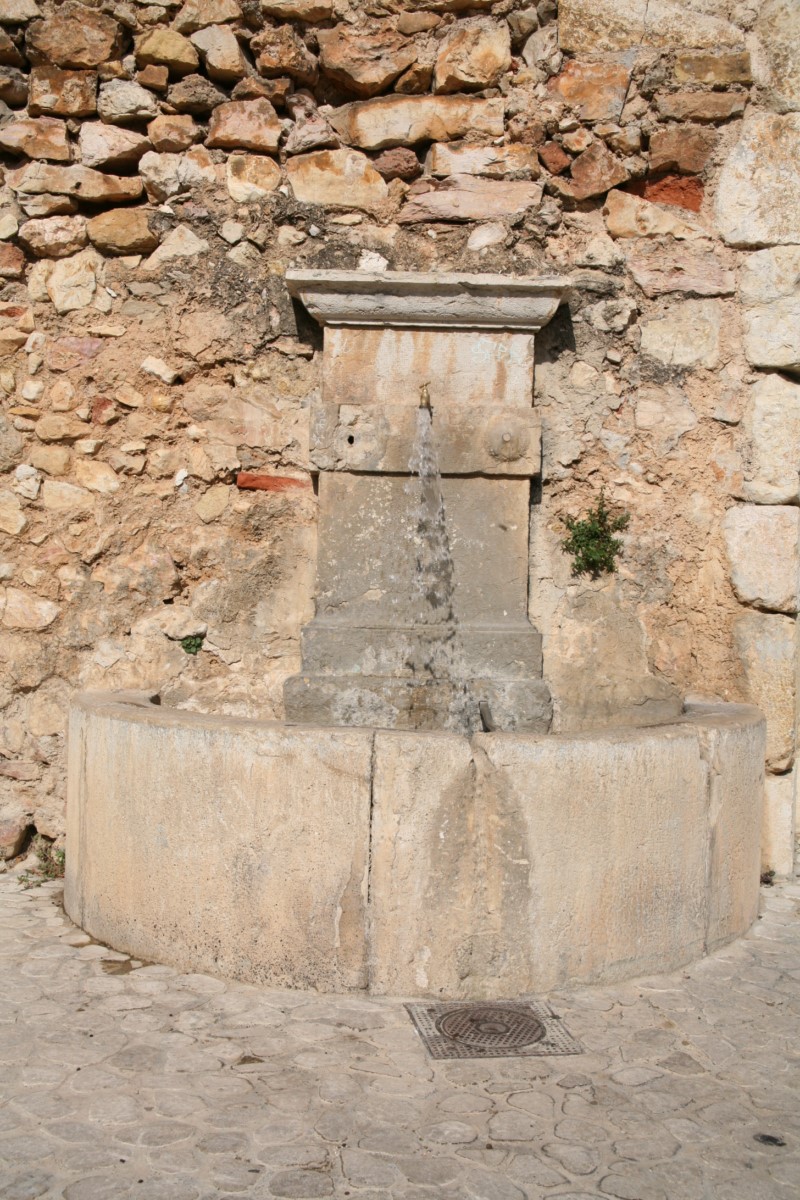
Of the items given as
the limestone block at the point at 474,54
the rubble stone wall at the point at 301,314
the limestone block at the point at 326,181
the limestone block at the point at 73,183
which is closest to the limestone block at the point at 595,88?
the rubble stone wall at the point at 301,314

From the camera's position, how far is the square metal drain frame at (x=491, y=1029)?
2.64 meters

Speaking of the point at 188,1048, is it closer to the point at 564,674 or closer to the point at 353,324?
the point at 564,674

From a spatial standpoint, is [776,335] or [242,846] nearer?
[242,846]

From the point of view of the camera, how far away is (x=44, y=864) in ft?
13.4

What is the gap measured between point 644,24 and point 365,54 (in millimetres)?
1053

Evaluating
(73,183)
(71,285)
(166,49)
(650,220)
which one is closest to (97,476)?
(71,285)

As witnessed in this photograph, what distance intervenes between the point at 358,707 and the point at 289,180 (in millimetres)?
2000

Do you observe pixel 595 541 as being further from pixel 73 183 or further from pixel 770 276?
pixel 73 183

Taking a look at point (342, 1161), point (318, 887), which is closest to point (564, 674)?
point (318, 887)

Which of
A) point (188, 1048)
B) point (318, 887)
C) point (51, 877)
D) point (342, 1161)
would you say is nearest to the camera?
point (342, 1161)

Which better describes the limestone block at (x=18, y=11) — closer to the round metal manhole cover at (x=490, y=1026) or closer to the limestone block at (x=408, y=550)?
the limestone block at (x=408, y=550)

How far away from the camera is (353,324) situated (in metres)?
4.13

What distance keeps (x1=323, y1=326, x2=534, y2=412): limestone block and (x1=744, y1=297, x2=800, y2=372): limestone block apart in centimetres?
84

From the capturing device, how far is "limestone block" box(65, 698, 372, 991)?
294cm
